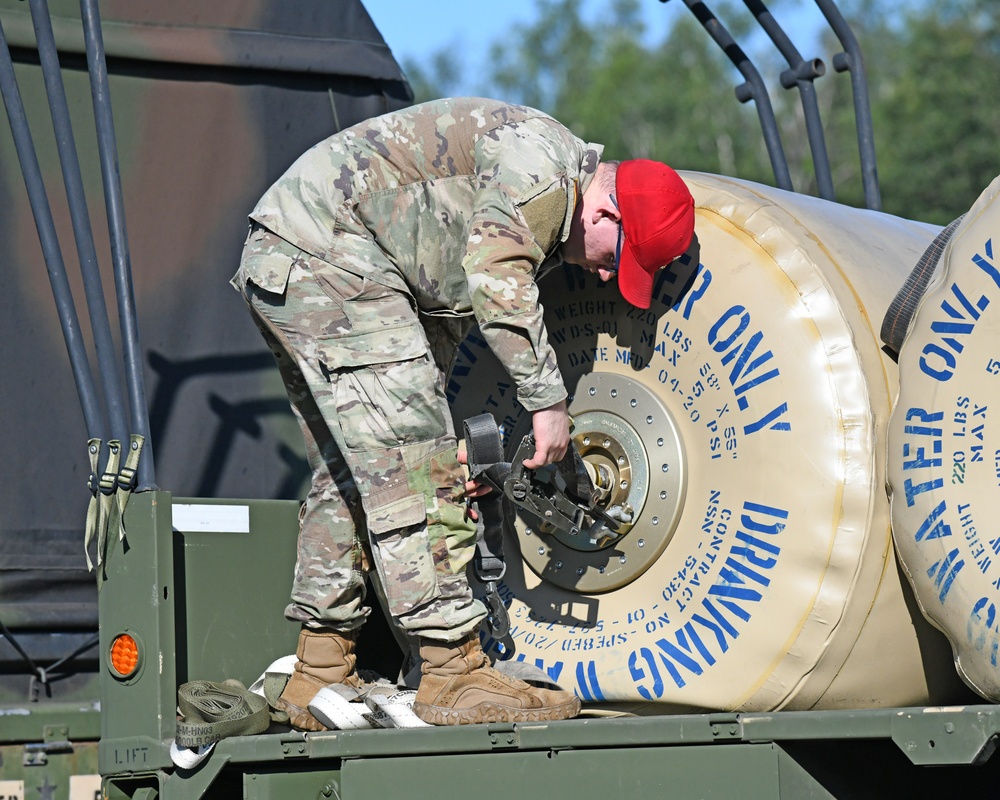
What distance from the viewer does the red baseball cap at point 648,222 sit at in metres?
2.74

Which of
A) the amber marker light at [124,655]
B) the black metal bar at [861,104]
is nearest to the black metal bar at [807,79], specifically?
the black metal bar at [861,104]

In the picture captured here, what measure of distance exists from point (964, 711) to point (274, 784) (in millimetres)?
1248

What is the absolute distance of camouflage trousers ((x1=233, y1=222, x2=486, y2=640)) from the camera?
2754 mm

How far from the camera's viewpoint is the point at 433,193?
2.84 m

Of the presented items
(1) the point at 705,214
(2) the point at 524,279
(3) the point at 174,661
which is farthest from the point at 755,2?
(3) the point at 174,661

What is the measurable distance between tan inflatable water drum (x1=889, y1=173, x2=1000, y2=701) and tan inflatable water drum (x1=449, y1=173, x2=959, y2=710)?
11 cm

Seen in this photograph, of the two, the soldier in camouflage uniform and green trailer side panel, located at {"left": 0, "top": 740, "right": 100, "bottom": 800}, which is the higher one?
the soldier in camouflage uniform

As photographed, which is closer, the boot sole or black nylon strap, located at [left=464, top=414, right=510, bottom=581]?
the boot sole

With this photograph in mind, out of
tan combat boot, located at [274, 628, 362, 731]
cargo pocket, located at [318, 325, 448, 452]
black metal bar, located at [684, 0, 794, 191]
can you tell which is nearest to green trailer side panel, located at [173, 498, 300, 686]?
tan combat boot, located at [274, 628, 362, 731]

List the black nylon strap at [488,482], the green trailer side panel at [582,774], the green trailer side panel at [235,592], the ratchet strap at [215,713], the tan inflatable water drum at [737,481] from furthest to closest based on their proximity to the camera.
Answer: the green trailer side panel at [235,592] < the black nylon strap at [488,482] < the ratchet strap at [215,713] < the tan inflatable water drum at [737,481] < the green trailer side panel at [582,774]

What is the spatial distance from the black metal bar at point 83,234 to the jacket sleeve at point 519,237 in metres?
0.71

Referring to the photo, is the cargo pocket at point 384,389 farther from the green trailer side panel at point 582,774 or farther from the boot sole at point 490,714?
the green trailer side panel at point 582,774

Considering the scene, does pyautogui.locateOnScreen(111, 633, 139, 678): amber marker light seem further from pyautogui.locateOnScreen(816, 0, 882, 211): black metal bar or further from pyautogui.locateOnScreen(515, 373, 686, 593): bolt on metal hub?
pyautogui.locateOnScreen(816, 0, 882, 211): black metal bar

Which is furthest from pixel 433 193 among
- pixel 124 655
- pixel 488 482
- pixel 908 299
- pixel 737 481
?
pixel 124 655
